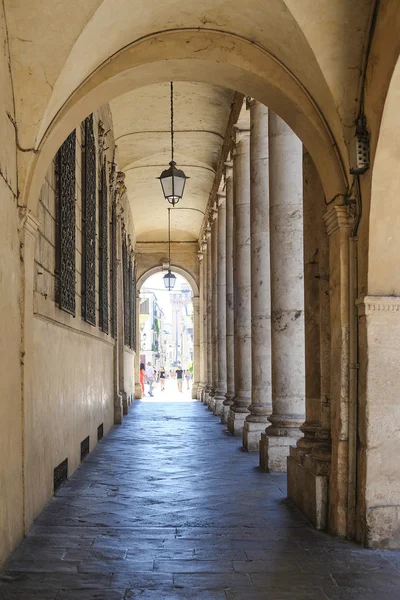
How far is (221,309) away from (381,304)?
14.3 meters

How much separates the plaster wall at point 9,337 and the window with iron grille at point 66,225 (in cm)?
224

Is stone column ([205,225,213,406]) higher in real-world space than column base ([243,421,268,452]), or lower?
higher

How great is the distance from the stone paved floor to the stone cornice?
5.45ft

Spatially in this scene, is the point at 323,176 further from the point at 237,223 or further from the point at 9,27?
the point at 237,223

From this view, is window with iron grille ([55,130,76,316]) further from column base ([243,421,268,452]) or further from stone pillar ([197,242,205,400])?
stone pillar ([197,242,205,400])

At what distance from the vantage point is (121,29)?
6.24m

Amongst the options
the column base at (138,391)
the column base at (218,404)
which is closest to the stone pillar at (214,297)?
the column base at (218,404)

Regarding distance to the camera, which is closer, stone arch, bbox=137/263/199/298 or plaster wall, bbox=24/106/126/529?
plaster wall, bbox=24/106/126/529

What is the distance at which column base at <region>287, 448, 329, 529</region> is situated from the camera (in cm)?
586

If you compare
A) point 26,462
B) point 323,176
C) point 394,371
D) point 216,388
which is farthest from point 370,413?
point 216,388

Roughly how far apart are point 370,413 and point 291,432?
333 centimetres

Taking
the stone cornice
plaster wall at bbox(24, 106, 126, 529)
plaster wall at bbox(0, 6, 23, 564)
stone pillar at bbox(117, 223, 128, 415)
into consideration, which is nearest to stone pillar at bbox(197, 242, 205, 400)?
stone pillar at bbox(117, 223, 128, 415)

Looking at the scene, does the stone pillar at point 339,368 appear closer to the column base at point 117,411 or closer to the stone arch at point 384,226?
the stone arch at point 384,226

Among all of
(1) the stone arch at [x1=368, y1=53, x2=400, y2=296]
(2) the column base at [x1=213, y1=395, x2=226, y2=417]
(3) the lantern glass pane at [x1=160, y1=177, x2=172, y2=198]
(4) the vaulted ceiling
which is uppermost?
(4) the vaulted ceiling
